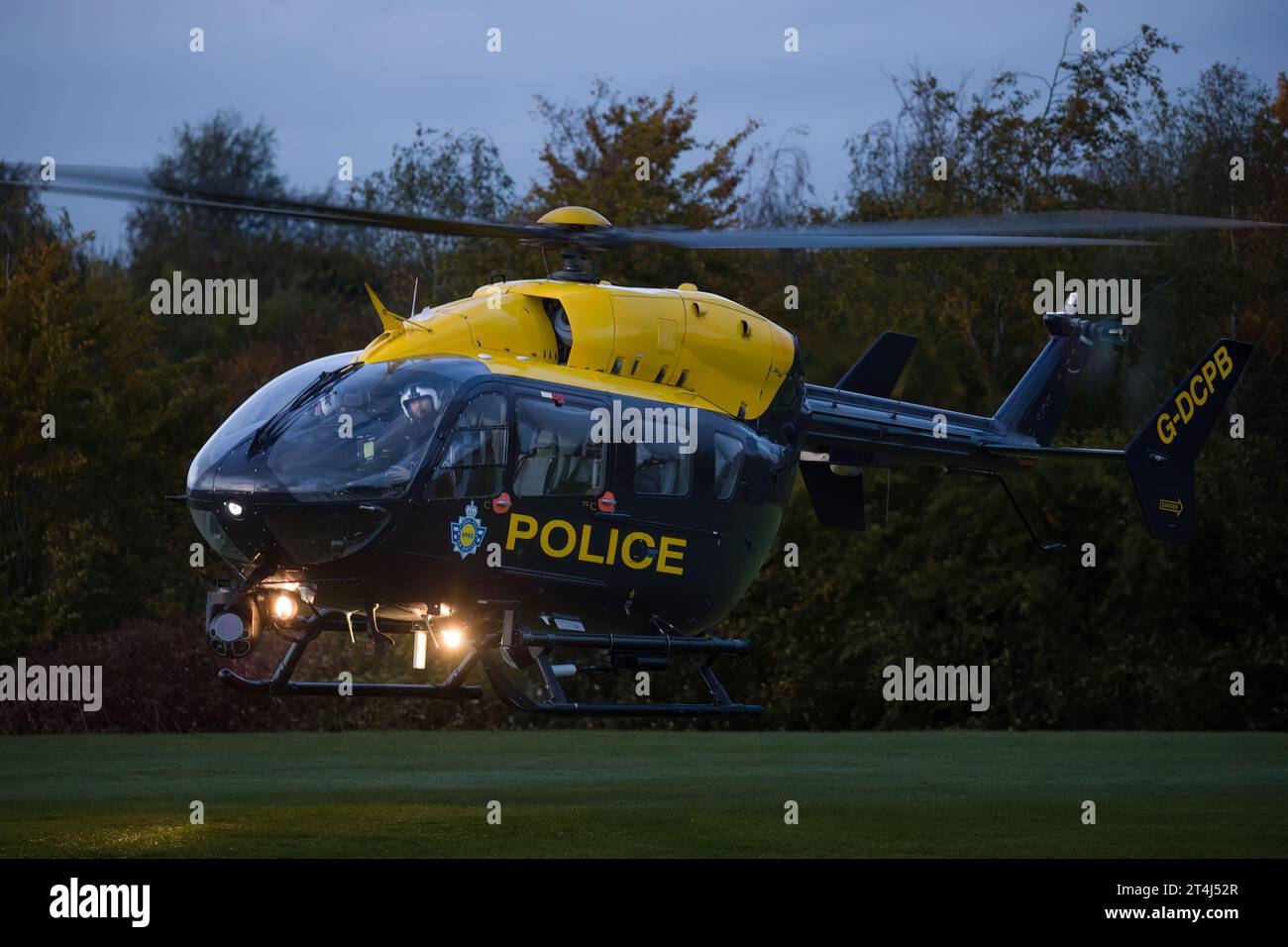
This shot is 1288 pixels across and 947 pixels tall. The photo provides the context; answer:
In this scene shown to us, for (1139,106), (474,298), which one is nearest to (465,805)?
(474,298)

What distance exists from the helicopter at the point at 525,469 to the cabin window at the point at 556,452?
0.05 ft

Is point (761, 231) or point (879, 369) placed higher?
point (761, 231)

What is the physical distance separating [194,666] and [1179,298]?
1920cm

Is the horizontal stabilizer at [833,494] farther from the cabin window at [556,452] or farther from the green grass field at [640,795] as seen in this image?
the cabin window at [556,452]

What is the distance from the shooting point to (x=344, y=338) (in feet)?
129

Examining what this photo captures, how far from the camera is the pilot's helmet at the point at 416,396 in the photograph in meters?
12.9

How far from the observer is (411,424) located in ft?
42.2

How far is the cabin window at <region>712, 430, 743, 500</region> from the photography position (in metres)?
14.6

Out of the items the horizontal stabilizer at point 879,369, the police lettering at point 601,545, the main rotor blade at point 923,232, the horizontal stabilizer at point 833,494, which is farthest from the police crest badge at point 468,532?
the horizontal stabilizer at point 879,369

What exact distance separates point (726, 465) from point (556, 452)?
1.83m

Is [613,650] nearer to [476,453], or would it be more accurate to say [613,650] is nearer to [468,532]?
[468,532]

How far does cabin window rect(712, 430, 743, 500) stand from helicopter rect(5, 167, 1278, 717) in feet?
0.09

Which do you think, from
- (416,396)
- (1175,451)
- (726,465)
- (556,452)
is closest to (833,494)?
(726,465)

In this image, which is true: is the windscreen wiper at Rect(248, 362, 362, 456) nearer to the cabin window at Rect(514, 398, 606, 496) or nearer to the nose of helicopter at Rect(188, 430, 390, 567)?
the nose of helicopter at Rect(188, 430, 390, 567)
